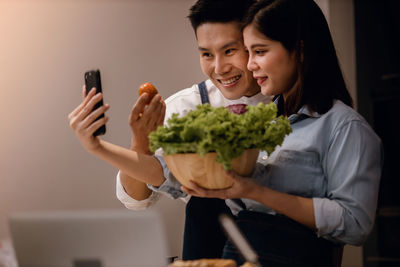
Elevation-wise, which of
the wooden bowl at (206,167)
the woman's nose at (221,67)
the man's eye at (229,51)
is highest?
the man's eye at (229,51)

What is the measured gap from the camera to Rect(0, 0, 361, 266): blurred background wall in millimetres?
3799

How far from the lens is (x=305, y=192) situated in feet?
5.60

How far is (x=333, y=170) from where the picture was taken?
167 cm

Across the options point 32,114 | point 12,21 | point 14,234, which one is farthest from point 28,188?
point 14,234

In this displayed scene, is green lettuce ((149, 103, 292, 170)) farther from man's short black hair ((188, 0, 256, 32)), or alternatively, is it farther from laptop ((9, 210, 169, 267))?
man's short black hair ((188, 0, 256, 32))

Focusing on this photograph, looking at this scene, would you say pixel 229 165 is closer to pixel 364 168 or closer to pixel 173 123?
pixel 173 123

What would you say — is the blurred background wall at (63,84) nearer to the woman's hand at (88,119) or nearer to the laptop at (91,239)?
the woman's hand at (88,119)

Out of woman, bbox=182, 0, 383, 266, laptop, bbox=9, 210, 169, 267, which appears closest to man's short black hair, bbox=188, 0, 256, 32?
woman, bbox=182, 0, 383, 266

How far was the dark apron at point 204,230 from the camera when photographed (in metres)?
2.02

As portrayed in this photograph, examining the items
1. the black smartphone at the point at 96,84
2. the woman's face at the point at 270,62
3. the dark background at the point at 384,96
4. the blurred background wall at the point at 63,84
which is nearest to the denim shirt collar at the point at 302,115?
the woman's face at the point at 270,62

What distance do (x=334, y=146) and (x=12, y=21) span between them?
2.89 meters

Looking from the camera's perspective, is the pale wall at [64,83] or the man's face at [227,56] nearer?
the man's face at [227,56]

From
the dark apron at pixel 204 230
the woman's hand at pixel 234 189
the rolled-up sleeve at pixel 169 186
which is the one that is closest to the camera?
the woman's hand at pixel 234 189

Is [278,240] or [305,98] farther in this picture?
[305,98]
